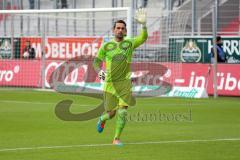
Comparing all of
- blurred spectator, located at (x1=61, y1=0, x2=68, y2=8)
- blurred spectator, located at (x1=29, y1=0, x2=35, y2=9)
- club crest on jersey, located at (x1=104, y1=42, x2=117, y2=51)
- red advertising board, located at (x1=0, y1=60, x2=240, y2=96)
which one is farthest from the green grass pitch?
blurred spectator, located at (x1=29, y1=0, x2=35, y2=9)

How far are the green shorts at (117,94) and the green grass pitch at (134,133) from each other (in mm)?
708

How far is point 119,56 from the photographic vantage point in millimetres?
14867

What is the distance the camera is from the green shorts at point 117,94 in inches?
573

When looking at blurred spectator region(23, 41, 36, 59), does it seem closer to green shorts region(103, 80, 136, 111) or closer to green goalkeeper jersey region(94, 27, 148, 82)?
green goalkeeper jersey region(94, 27, 148, 82)

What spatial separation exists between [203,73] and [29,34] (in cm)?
994

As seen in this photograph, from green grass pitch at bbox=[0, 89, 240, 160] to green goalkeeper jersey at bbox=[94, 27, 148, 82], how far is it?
1223mm

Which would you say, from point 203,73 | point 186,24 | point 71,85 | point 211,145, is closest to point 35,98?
point 71,85

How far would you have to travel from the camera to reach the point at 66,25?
35.6 m

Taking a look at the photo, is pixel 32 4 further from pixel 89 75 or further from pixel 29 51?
pixel 89 75

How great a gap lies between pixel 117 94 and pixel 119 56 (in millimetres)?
738

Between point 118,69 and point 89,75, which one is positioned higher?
point 118,69

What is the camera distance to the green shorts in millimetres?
14547

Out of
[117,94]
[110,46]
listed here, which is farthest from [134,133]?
[110,46]

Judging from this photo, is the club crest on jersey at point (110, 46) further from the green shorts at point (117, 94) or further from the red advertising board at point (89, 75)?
the red advertising board at point (89, 75)
